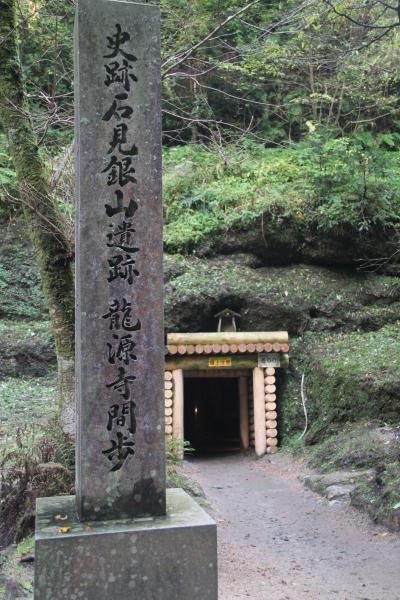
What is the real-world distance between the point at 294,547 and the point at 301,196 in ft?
29.9

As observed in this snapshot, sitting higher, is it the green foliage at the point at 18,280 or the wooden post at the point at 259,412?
the green foliage at the point at 18,280

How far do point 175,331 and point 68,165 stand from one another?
236 inches

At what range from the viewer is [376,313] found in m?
13.2

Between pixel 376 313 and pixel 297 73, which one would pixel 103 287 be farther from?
pixel 297 73

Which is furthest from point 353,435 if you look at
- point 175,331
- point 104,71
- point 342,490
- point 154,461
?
point 104,71

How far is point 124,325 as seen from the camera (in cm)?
333

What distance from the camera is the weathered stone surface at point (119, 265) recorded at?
325 centimetres

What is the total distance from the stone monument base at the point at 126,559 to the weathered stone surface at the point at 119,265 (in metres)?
0.23

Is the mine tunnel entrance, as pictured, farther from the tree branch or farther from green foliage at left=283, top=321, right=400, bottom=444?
the tree branch

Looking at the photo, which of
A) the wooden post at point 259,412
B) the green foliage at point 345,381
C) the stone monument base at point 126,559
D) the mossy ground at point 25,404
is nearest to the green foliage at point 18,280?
the mossy ground at point 25,404

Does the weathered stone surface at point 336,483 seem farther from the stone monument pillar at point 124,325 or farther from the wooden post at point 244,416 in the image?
the stone monument pillar at point 124,325

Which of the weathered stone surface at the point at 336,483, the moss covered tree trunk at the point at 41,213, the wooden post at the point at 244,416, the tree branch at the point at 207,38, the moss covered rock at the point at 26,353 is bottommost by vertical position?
the weathered stone surface at the point at 336,483

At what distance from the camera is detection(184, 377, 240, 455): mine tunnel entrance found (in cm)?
1741

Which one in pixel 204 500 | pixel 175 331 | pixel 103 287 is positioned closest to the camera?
pixel 103 287
